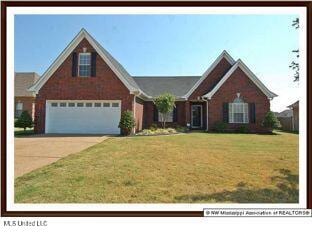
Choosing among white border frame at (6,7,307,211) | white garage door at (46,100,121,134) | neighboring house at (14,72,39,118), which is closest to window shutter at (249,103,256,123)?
white garage door at (46,100,121,134)

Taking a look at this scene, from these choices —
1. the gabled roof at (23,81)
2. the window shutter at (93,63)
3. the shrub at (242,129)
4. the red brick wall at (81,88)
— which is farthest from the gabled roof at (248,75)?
the gabled roof at (23,81)

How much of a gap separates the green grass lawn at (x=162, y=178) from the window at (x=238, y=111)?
1079 cm

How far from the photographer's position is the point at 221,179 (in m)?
7.33

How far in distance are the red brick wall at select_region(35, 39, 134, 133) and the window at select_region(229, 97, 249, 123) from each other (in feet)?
25.0

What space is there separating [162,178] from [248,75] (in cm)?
1621

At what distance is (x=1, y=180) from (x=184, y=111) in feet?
62.0

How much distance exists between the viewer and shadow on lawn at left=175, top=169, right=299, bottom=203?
5906mm

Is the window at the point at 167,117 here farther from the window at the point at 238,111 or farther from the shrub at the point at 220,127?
the window at the point at 238,111

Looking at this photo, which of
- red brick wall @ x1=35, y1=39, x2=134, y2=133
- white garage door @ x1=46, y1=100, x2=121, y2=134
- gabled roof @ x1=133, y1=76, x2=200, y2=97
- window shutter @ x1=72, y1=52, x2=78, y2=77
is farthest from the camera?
gabled roof @ x1=133, y1=76, x2=200, y2=97

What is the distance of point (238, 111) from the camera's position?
21578mm

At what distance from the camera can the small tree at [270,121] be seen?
20.6 m

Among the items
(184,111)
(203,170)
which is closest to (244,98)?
(184,111)

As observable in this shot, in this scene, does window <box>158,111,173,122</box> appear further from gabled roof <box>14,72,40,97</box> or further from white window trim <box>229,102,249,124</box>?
gabled roof <box>14,72,40,97</box>

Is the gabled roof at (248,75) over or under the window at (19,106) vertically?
over
